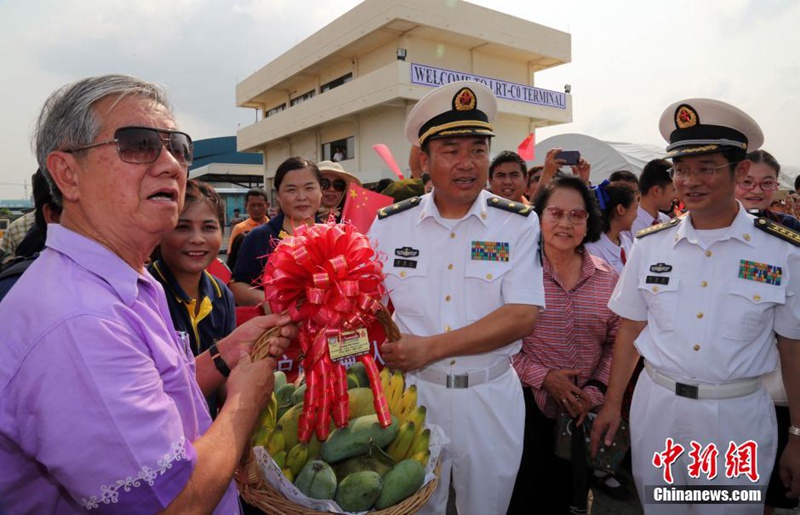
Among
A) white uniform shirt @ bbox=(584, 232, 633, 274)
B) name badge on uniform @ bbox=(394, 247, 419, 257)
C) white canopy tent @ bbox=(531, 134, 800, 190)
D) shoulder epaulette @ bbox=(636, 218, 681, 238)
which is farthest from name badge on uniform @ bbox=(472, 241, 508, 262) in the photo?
white canopy tent @ bbox=(531, 134, 800, 190)

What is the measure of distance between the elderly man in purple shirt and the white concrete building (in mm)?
17509

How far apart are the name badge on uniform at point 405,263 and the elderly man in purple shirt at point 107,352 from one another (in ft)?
3.87

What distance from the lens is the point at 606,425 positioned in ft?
8.83

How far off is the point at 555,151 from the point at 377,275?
369 centimetres

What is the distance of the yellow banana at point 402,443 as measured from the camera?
1657 millimetres

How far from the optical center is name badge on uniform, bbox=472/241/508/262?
2418mm

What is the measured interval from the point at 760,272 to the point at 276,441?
2.38 metres

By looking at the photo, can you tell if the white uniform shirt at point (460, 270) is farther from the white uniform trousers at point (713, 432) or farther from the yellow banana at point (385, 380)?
the white uniform trousers at point (713, 432)

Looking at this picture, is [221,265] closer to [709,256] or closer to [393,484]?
[393,484]

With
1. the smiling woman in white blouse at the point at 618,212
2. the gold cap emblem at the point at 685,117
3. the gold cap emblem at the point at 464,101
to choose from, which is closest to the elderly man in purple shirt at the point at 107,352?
the gold cap emblem at the point at 464,101

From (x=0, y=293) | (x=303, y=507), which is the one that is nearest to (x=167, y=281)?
(x=0, y=293)

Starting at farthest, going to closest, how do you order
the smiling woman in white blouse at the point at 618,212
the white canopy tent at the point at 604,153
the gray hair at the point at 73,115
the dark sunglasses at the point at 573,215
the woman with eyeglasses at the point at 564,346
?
the white canopy tent at the point at 604,153, the smiling woman in white blouse at the point at 618,212, the dark sunglasses at the point at 573,215, the woman with eyeglasses at the point at 564,346, the gray hair at the point at 73,115

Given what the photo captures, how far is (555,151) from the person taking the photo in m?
4.87

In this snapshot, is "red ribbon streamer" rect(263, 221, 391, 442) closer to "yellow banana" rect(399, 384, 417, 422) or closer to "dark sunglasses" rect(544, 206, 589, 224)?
"yellow banana" rect(399, 384, 417, 422)
